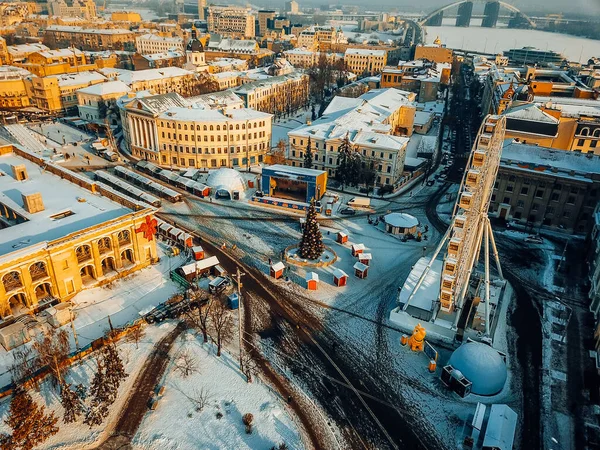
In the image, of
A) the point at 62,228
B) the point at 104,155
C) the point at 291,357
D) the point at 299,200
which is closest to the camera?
the point at 291,357

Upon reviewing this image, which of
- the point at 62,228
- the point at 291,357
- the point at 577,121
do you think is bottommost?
the point at 291,357

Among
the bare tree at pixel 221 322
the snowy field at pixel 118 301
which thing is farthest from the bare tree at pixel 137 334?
the bare tree at pixel 221 322

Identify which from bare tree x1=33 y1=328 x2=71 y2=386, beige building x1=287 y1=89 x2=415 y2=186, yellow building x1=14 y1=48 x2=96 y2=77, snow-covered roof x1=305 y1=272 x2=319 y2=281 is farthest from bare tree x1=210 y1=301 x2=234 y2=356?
yellow building x1=14 y1=48 x2=96 y2=77

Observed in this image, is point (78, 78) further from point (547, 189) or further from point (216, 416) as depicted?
point (547, 189)

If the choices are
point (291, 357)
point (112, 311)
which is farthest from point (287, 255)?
point (112, 311)

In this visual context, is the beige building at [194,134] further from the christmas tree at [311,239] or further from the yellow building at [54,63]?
the yellow building at [54,63]

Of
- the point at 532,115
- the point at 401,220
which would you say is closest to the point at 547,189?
the point at 401,220

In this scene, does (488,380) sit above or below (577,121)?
below

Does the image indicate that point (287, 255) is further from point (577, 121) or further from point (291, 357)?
point (577, 121)
